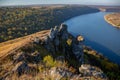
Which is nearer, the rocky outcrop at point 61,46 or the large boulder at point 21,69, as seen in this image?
the large boulder at point 21,69

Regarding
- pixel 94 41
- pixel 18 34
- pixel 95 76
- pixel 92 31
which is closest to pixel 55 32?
pixel 95 76

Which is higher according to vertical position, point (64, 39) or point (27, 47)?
point (27, 47)

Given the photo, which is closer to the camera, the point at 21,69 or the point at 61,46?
the point at 21,69

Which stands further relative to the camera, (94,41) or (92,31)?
(92,31)

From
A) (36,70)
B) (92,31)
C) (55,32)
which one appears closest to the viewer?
(36,70)

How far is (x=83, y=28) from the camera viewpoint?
16425 cm

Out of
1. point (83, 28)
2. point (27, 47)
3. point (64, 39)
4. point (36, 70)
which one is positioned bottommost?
point (83, 28)

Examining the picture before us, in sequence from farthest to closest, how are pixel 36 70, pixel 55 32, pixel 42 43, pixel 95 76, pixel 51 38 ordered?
pixel 55 32
pixel 51 38
pixel 42 43
pixel 36 70
pixel 95 76

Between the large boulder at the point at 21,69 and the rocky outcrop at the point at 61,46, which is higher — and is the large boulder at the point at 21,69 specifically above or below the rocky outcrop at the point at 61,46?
above

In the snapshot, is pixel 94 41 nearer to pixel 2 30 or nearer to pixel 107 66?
pixel 107 66

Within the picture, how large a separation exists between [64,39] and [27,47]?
26.8 m

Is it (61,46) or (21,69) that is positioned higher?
(21,69)

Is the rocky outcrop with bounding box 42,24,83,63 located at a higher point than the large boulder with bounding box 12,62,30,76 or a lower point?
lower

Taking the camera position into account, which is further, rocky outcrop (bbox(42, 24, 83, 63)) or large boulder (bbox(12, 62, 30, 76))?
rocky outcrop (bbox(42, 24, 83, 63))
